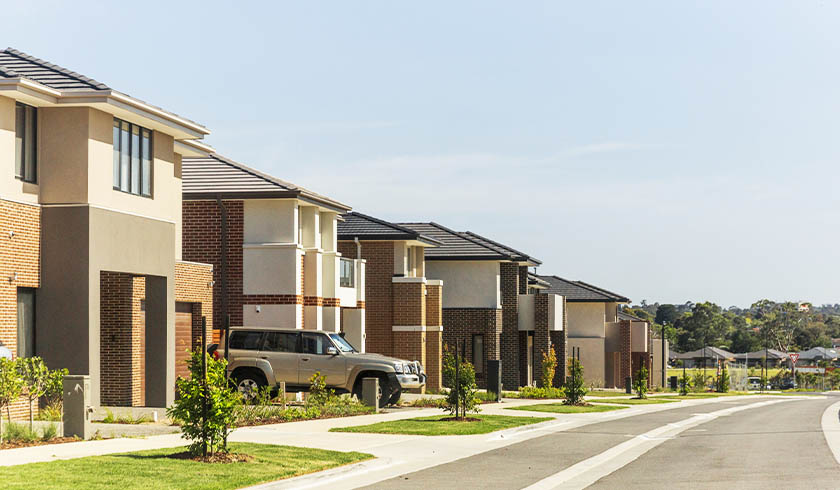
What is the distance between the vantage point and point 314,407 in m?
27.2

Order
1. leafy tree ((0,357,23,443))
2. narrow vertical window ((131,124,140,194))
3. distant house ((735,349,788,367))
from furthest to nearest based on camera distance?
distant house ((735,349,788,367)) → narrow vertical window ((131,124,140,194)) → leafy tree ((0,357,23,443))

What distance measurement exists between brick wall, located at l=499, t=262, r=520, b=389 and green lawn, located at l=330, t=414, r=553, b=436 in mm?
23478

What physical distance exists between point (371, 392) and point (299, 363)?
6.96ft

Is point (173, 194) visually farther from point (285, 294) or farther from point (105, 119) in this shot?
point (285, 294)

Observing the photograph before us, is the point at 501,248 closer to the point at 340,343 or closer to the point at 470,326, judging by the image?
the point at 470,326

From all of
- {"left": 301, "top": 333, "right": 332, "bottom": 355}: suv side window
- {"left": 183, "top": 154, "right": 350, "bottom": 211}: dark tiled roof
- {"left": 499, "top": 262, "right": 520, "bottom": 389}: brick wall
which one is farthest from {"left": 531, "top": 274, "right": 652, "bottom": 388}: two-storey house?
{"left": 301, "top": 333, "right": 332, "bottom": 355}: suv side window

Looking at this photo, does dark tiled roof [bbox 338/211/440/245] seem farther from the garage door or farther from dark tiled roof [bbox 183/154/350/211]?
the garage door

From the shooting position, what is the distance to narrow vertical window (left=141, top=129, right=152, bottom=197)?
1056 inches

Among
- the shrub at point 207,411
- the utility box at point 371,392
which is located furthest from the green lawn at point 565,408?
the shrub at point 207,411

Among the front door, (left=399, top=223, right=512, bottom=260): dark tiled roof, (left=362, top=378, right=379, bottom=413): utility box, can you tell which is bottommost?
(left=362, top=378, right=379, bottom=413): utility box

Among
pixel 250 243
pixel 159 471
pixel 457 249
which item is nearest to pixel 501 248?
pixel 457 249

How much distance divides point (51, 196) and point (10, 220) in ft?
5.44

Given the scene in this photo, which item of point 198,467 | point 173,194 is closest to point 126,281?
point 173,194

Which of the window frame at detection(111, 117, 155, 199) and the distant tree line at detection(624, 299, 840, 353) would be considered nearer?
the window frame at detection(111, 117, 155, 199)
